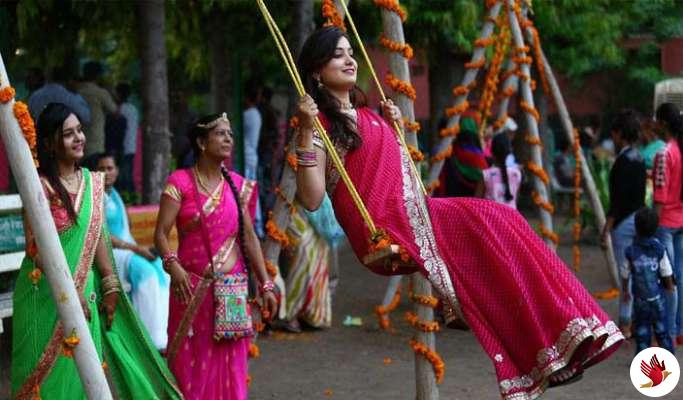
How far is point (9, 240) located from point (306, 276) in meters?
3.07

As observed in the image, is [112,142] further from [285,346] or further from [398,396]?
[398,396]

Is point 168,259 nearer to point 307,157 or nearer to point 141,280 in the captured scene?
point 307,157

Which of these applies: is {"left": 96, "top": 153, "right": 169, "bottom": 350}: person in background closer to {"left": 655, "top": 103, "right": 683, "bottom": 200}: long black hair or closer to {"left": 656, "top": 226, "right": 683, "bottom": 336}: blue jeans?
{"left": 656, "top": 226, "right": 683, "bottom": 336}: blue jeans

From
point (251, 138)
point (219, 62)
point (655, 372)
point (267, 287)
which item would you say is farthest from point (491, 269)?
point (219, 62)

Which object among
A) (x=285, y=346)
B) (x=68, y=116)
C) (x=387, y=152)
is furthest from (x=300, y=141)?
(x=285, y=346)

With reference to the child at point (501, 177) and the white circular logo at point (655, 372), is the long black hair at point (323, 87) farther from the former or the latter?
the child at point (501, 177)

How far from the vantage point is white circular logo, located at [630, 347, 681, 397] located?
8.25 metres

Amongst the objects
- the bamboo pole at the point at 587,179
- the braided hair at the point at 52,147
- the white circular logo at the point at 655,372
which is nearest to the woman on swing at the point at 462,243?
the braided hair at the point at 52,147

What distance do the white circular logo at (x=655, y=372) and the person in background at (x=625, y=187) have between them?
4.08ft

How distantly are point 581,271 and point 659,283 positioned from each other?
5.55 metres

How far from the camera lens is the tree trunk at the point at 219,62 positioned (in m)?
15.0

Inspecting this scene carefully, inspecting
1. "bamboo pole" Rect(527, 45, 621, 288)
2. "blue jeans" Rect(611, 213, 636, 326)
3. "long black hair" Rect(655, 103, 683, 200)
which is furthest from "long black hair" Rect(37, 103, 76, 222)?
"bamboo pole" Rect(527, 45, 621, 288)

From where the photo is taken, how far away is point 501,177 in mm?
11336

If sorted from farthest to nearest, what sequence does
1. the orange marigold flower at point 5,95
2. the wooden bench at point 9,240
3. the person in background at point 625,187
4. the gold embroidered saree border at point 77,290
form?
1. the person in background at point 625,187
2. the wooden bench at point 9,240
3. the gold embroidered saree border at point 77,290
4. the orange marigold flower at point 5,95
